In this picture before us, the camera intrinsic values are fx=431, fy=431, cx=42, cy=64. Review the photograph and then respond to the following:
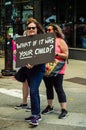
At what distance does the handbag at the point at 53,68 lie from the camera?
23.7ft

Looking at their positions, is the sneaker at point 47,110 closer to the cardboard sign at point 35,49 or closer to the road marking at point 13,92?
the cardboard sign at point 35,49

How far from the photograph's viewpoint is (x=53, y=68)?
285 inches

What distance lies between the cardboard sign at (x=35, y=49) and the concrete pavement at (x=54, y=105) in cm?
104

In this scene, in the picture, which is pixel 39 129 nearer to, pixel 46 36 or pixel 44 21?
pixel 46 36

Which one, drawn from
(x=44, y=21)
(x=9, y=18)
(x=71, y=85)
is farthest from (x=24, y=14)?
(x=71, y=85)

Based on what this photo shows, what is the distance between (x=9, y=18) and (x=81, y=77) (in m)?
2.63

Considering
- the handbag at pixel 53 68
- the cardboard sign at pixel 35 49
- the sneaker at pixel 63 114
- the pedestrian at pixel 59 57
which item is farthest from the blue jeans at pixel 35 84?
the sneaker at pixel 63 114

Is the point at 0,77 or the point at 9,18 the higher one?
the point at 9,18

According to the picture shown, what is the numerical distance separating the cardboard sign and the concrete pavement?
104 cm

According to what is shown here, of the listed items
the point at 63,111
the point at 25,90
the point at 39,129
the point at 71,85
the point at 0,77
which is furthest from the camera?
the point at 0,77

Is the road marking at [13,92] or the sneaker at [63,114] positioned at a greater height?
the sneaker at [63,114]

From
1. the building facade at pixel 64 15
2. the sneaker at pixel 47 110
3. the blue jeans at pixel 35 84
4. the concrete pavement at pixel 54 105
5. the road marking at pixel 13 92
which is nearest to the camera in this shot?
the blue jeans at pixel 35 84

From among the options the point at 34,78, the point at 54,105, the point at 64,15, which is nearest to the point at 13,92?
the point at 54,105

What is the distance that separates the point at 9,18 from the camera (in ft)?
40.1
